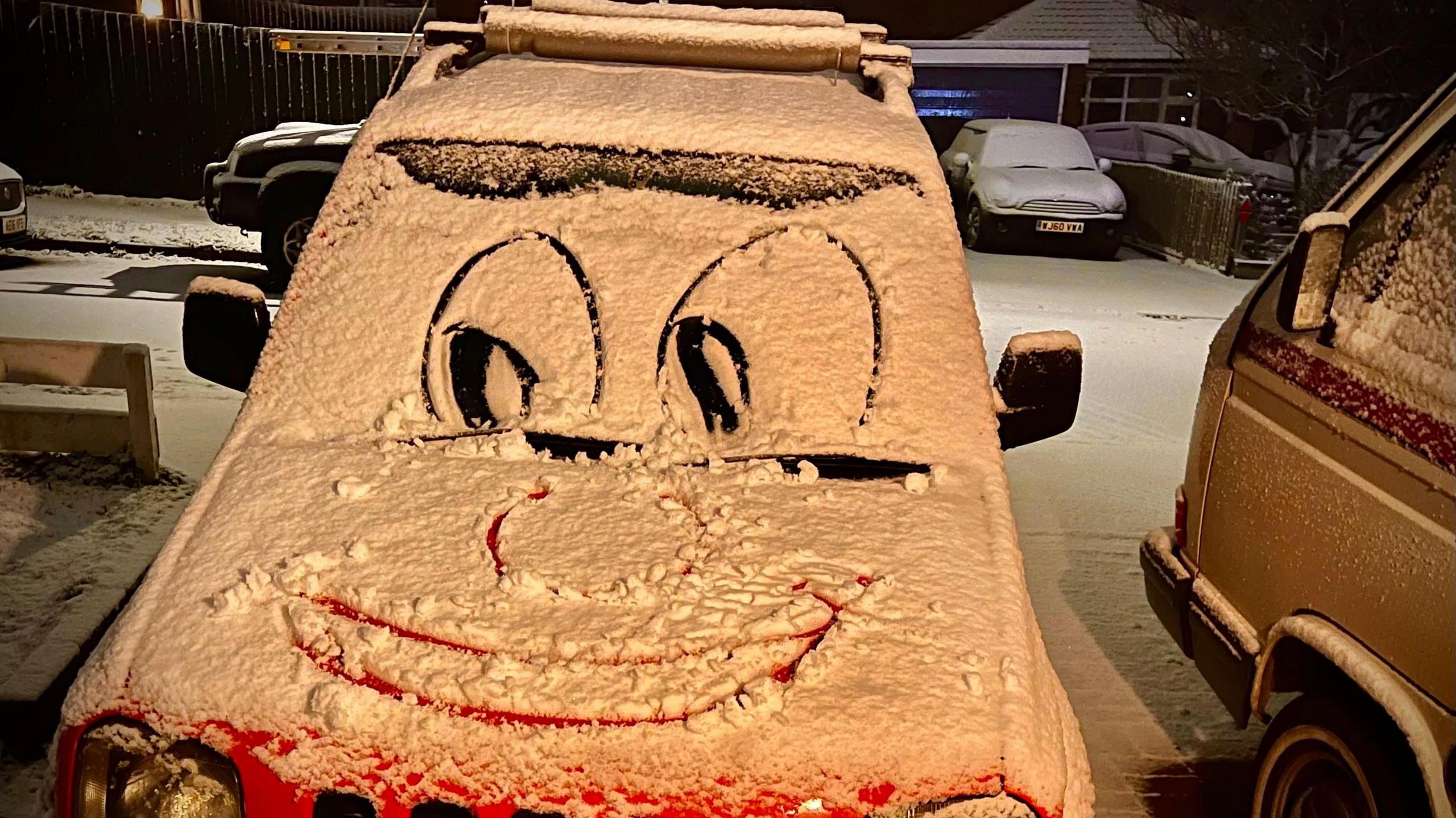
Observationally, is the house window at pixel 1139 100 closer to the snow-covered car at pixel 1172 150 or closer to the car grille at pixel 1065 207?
the snow-covered car at pixel 1172 150

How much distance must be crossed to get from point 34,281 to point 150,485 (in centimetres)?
576

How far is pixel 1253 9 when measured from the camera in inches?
736

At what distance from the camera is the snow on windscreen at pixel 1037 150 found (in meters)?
14.9

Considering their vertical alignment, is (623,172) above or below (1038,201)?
above

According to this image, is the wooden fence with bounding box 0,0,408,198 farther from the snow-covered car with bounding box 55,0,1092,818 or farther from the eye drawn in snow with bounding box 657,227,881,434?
the eye drawn in snow with bounding box 657,227,881,434

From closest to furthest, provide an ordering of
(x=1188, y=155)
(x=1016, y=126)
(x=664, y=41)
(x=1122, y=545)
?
1. (x=664, y=41)
2. (x=1122, y=545)
3. (x=1016, y=126)
4. (x=1188, y=155)

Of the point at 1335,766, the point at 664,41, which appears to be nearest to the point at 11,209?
the point at 664,41

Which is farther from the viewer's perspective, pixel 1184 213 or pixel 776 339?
pixel 1184 213

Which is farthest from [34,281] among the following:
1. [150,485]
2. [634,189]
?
[634,189]

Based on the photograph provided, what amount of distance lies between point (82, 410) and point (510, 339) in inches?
132

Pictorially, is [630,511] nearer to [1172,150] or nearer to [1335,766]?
[1335,766]

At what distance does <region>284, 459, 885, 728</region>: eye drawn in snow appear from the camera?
1.73m

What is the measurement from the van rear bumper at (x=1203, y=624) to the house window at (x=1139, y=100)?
23.6 m

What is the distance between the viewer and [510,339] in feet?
8.64
